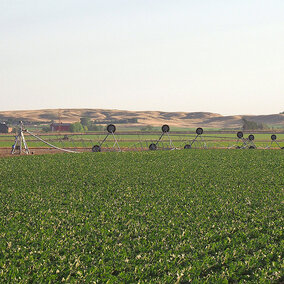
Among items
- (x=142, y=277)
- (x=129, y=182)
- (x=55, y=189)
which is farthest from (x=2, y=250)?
(x=129, y=182)

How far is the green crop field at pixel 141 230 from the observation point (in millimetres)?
8406

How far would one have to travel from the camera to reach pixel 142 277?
26.6 ft

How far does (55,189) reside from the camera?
17844 millimetres

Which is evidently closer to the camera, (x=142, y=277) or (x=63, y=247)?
(x=142, y=277)

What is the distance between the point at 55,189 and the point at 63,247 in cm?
835

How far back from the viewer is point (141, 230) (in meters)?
11.2

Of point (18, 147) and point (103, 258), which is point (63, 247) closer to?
point (103, 258)

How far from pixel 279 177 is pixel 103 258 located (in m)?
15.7

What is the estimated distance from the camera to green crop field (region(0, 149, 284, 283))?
8.41m

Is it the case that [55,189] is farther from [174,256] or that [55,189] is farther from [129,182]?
[174,256]

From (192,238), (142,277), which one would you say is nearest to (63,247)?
(142,277)

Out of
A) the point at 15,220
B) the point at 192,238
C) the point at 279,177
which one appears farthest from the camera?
the point at 279,177

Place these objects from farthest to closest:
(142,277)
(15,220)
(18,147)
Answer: (18,147)
(15,220)
(142,277)

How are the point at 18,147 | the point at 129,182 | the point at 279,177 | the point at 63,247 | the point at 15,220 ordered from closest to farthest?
1. the point at 63,247
2. the point at 15,220
3. the point at 129,182
4. the point at 279,177
5. the point at 18,147
